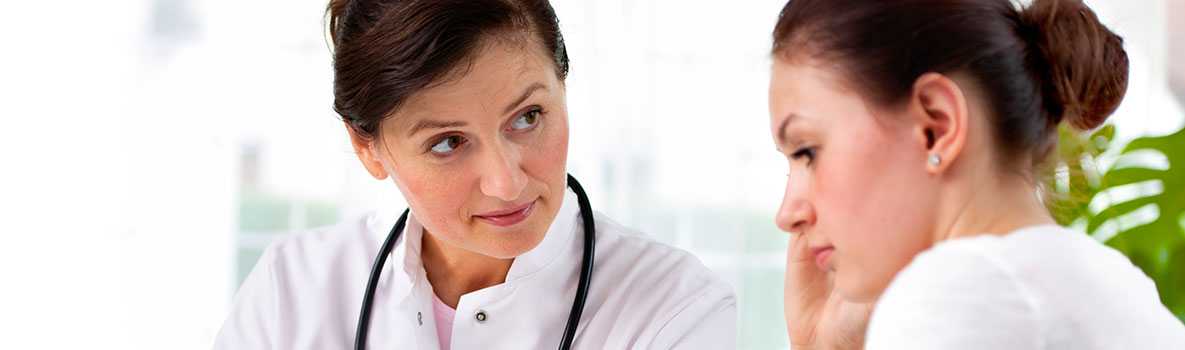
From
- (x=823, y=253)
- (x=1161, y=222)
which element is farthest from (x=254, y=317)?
(x=1161, y=222)

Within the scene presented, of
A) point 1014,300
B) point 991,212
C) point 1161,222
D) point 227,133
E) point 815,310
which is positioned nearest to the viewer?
point 1014,300

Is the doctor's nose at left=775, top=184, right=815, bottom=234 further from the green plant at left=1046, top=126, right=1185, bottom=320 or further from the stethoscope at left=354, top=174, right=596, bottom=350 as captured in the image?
the green plant at left=1046, top=126, right=1185, bottom=320

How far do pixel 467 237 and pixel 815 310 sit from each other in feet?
1.57

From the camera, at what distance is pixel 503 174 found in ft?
5.22

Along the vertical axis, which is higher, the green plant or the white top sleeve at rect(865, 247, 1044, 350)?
the white top sleeve at rect(865, 247, 1044, 350)

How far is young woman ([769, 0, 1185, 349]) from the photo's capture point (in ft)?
3.21

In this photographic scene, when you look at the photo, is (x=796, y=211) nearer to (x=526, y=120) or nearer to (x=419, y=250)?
(x=526, y=120)

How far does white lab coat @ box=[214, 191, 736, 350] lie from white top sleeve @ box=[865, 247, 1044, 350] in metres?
0.75

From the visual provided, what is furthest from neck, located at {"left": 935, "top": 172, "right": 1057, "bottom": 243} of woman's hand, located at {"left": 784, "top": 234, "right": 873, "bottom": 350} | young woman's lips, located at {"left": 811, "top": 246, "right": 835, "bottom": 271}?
woman's hand, located at {"left": 784, "top": 234, "right": 873, "bottom": 350}

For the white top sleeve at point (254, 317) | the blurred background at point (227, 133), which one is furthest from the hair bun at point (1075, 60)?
the blurred background at point (227, 133)

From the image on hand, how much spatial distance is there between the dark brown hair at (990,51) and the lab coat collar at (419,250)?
2.32 feet

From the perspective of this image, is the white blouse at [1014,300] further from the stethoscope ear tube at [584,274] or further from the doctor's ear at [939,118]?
the stethoscope ear tube at [584,274]

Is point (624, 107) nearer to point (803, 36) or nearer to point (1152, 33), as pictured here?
point (1152, 33)

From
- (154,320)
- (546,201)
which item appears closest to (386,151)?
(546,201)
